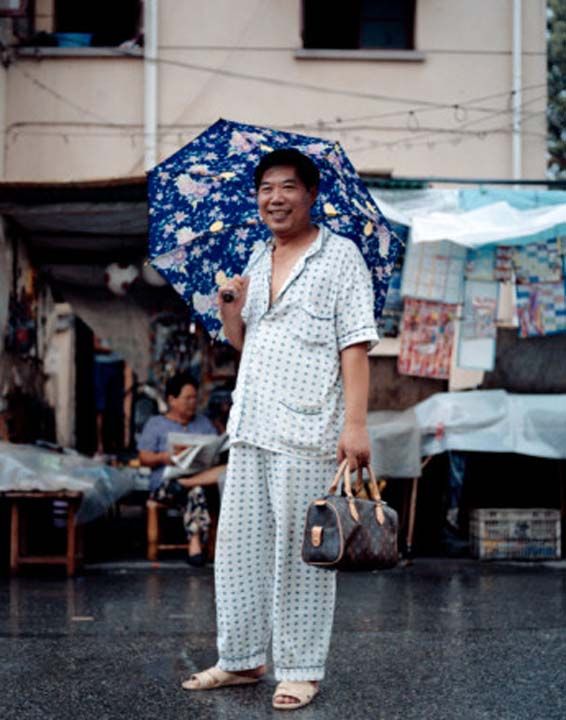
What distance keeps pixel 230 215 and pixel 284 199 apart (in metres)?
1.18

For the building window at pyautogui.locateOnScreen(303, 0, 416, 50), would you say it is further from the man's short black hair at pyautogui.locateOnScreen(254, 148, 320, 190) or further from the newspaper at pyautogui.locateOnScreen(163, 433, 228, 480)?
the man's short black hair at pyautogui.locateOnScreen(254, 148, 320, 190)

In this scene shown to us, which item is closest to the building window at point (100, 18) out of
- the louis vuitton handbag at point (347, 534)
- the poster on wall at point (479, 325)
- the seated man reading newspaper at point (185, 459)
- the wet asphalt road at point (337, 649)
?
the seated man reading newspaper at point (185, 459)

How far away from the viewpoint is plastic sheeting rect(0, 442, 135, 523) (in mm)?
9102

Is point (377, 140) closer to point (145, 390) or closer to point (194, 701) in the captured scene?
point (145, 390)

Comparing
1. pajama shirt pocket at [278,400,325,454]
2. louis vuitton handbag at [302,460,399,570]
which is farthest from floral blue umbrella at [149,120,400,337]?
louis vuitton handbag at [302,460,399,570]

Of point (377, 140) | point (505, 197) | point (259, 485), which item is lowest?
point (259, 485)

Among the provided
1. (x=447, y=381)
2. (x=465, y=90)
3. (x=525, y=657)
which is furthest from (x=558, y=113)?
(x=525, y=657)

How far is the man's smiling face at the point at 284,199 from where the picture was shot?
4582mm

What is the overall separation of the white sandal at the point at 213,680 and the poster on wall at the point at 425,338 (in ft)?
19.6

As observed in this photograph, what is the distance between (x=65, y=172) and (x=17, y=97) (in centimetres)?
101

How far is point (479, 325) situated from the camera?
10.2m

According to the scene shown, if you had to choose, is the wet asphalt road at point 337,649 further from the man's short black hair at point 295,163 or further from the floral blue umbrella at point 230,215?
the man's short black hair at point 295,163

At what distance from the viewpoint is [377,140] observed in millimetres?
14219

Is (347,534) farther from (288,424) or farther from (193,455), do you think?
(193,455)
